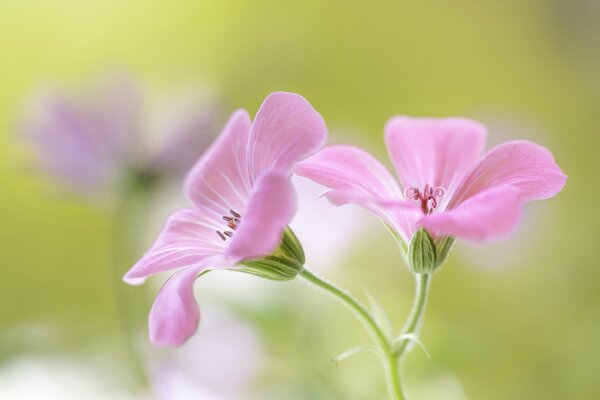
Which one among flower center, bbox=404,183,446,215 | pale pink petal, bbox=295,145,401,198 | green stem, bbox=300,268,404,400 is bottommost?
green stem, bbox=300,268,404,400

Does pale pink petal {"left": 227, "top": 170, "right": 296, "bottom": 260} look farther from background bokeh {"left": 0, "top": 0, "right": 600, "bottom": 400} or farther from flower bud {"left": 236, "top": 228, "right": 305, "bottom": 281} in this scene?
background bokeh {"left": 0, "top": 0, "right": 600, "bottom": 400}

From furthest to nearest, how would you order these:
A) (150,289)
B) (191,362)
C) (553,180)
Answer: (150,289)
(191,362)
(553,180)

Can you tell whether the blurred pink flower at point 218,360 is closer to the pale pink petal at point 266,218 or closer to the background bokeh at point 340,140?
the background bokeh at point 340,140

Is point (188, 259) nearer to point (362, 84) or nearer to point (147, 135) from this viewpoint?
point (147, 135)

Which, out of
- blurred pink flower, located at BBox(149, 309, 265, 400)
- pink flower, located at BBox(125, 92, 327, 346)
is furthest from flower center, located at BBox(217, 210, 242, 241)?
blurred pink flower, located at BBox(149, 309, 265, 400)

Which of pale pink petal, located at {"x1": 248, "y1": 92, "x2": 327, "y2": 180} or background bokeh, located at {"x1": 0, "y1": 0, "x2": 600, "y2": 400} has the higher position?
pale pink petal, located at {"x1": 248, "y1": 92, "x2": 327, "y2": 180}

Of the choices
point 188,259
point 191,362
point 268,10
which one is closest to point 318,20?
point 268,10

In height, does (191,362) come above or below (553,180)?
below

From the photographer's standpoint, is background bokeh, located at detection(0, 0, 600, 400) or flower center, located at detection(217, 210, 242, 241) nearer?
flower center, located at detection(217, 210, 242, 241)
